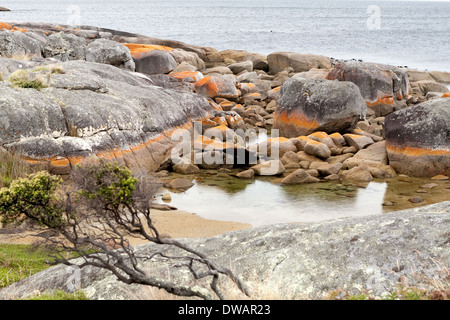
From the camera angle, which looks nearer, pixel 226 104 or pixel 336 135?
pixel 336 135

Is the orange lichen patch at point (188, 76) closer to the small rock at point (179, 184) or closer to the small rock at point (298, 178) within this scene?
the small rock at point (179, 184)

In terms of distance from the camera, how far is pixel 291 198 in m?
16.6

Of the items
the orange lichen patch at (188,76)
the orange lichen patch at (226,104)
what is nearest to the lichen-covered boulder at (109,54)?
the orange lichen patch at (188,76)

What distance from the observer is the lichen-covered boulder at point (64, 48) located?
29266 mm

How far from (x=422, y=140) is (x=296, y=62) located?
24691mm

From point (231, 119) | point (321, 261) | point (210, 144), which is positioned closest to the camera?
point (321, 261)

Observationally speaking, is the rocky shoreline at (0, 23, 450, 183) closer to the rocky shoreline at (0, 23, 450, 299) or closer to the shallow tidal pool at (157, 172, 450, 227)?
the rocky shoreline at (0, 23, 450, 299)

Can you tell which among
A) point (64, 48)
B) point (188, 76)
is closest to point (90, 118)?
point (188, 76)

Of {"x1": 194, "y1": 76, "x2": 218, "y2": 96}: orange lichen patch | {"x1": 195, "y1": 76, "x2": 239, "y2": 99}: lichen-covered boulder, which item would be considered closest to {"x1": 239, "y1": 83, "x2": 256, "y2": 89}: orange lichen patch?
{"x1": 195, "y1": 76, "x2": 239, "y2": 99}: lichen-covered boulder

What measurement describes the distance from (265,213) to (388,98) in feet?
51.3

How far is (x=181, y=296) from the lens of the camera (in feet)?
19.3

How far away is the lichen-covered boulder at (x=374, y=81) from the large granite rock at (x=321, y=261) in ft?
66.6

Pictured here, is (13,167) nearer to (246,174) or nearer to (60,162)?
(60,162)
